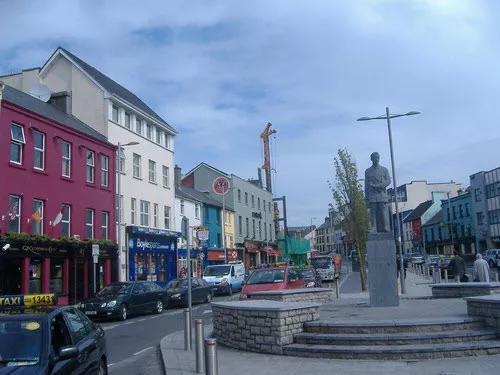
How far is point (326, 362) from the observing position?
29.3ft

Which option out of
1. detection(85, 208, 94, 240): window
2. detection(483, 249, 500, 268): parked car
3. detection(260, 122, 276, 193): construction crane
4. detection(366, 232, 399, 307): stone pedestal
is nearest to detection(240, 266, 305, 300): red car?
detection(366, 232, 399, 307): stone pedestal

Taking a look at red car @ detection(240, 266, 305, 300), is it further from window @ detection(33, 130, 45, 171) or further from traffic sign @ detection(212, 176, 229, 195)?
traffic sign @ detection(212, 176, 229, 195)

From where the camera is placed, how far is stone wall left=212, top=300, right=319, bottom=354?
985cm

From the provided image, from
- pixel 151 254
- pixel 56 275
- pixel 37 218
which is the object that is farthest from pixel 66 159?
pixel 151 254

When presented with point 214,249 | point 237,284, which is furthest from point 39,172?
point 214,249

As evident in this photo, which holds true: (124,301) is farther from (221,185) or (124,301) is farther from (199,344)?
(221,185)

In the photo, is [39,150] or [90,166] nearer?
[39,150]

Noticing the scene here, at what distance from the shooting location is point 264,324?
10.0 metres

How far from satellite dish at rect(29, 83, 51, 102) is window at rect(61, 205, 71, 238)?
7.32 meters

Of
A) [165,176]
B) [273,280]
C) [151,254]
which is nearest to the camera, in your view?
[273,280]

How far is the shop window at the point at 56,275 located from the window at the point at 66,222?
1510mm

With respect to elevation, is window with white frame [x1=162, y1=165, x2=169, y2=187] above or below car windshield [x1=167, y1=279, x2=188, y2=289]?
above

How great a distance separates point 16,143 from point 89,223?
24.0 ft

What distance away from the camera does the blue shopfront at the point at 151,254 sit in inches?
1364
